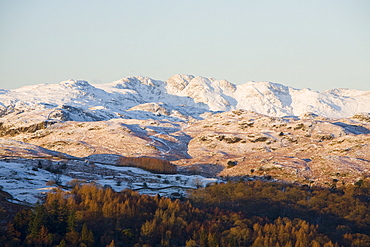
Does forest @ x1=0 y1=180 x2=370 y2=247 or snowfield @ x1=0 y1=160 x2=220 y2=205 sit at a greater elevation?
snowfield @ x1=0 y1=160 x2=220 y2=205

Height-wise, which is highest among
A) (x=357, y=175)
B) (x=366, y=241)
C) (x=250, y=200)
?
(x=357, y=175)

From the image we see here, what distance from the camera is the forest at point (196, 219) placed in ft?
316

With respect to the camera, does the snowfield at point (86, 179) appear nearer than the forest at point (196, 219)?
No

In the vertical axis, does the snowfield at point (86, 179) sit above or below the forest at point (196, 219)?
above

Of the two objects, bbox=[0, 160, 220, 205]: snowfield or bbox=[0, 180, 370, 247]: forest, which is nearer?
bbox=[0, 180, 370, 247]: forest

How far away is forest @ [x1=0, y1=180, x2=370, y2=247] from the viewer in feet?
316

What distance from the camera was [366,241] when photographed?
365ft

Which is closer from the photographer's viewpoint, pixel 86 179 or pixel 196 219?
pixel 196 219

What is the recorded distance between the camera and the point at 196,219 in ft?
378

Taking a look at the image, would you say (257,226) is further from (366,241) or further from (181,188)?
(181,188)

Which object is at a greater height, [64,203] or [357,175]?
[357,175]

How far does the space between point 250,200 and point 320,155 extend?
189 feet

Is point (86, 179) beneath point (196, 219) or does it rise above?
above

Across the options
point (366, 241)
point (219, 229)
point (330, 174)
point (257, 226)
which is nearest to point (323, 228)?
point (366, 241)
